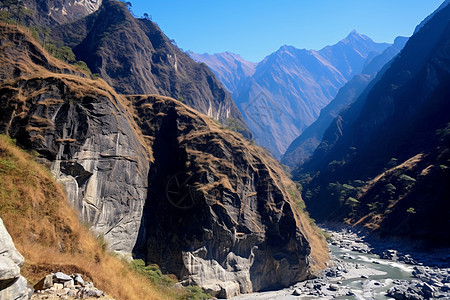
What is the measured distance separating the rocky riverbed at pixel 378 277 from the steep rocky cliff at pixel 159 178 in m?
2.49

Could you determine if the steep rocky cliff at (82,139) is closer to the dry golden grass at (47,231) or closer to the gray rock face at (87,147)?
the gray rock face at (87,147)

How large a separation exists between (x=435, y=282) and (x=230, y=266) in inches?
895

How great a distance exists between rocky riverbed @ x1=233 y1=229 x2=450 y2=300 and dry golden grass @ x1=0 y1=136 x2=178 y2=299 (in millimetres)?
16864

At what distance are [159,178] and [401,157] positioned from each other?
74350 mm

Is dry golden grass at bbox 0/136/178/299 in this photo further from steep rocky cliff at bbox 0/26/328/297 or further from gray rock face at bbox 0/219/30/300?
steep rocky cliff at bbox 0/26/328/297

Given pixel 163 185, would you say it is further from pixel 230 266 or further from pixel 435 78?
pixel 435 78

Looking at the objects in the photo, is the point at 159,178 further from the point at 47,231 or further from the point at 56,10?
the point at 56,10

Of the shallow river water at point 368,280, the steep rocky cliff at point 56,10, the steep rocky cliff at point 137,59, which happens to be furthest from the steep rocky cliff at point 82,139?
the steep rocky cliff at point 56,10

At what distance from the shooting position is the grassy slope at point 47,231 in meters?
10.8

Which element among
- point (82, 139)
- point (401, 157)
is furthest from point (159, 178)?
point (401, 157)

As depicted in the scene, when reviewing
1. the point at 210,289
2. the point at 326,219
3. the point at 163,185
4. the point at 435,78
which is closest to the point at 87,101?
the point at 163,185

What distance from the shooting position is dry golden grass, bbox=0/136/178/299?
10.9m

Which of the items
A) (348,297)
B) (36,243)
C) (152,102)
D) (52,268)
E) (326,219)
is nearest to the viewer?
(52,268)

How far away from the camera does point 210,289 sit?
83.0ft
